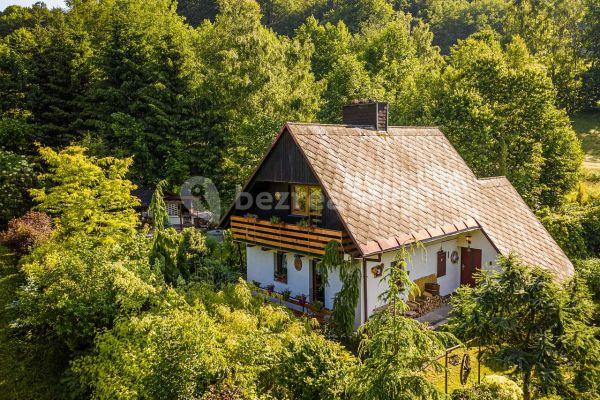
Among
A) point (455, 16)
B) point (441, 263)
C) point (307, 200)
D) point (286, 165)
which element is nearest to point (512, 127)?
point (441, 263)

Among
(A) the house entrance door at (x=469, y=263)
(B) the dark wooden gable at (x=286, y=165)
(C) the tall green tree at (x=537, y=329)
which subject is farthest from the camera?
(A) the house entrance door at (x=469, y=263)

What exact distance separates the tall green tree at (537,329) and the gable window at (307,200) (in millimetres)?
7948

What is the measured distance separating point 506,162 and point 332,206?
68.8ft

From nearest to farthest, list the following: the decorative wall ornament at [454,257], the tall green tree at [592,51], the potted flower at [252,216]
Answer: the potted flower at [252,216]
the decorative wall ornament at [454,257]
the tall green tree at [592,51]

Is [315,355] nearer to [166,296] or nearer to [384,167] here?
[166,296]

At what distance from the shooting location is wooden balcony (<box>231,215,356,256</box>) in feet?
49.3

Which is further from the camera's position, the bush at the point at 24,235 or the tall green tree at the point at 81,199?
the bush at the point at 24,235

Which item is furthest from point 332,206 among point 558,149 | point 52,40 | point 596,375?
point 52,40

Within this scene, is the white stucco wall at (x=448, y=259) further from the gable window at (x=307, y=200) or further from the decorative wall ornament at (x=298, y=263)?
the gable window at (x=307, y=200)

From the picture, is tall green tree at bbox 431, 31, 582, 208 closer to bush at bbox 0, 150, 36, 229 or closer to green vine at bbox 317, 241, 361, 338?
green vine at bbox 317, 241, 361, 338

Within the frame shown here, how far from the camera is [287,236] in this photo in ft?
55.2

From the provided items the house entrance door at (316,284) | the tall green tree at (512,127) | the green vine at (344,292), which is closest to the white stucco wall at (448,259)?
the green vine at (344,292)

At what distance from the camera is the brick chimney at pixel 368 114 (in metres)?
20.0

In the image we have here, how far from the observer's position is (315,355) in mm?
9219
